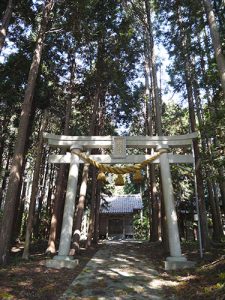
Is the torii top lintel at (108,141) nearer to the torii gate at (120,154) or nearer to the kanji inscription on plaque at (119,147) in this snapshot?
the torii gate at (120,154)

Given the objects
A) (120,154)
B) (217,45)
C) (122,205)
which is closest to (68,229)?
(120,154)

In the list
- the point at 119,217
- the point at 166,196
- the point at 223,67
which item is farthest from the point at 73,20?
the point at 119,217

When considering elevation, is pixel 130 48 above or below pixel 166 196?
above

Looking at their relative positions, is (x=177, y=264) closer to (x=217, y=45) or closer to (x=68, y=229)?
(x=68, y=229)

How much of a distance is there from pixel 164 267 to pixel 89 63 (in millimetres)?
9842

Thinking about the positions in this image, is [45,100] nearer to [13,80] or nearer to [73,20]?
[13,80]

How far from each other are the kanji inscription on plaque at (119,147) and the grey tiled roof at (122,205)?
1565 centimetres

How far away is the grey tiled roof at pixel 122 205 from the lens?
26.2 metres

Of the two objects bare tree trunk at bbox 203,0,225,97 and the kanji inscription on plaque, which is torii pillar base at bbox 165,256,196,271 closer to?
the kanji inscription on plaque

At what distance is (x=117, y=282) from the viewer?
6.52 meters

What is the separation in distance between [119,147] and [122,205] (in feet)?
63.3

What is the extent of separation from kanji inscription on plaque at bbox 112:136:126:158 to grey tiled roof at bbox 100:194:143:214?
1565 cm

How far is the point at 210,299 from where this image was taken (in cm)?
482

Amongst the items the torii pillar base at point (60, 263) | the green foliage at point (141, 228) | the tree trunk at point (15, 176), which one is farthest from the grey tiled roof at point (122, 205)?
the tree trunk at point (15, 176)
